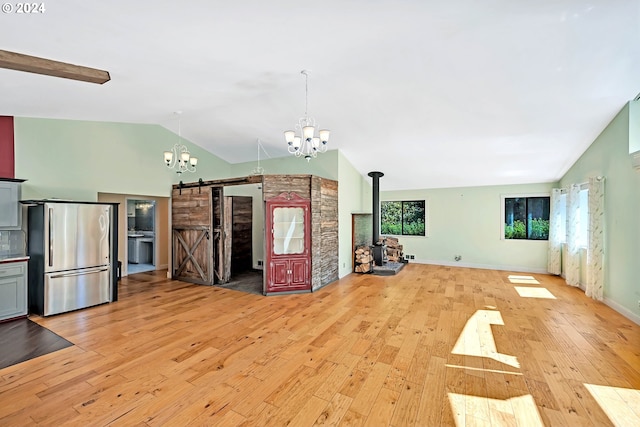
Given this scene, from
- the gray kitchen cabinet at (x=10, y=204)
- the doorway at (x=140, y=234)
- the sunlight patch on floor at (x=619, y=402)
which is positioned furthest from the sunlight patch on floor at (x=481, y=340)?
the doorway at (x=140, y=234)

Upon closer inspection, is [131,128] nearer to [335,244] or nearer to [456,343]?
[335,244]

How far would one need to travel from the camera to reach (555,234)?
6.52 metres

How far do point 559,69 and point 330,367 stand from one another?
4366 mm

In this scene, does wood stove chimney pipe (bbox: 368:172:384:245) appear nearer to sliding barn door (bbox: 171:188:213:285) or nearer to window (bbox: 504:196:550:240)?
window (bbox: 504:196:550:240)

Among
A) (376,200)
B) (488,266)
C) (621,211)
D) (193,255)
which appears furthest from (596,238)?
(193,255)

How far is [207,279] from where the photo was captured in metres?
5.96

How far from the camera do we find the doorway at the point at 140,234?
8102mm

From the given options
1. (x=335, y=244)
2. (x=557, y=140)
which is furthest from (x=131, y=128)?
(x=557, y=140)

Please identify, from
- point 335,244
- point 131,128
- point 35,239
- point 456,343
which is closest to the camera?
point 456,343

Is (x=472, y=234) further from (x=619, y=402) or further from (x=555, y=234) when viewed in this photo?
(x=619, y=402)

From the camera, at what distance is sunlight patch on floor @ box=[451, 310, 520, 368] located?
289cm

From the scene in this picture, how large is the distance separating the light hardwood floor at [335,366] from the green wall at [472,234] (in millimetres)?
2646

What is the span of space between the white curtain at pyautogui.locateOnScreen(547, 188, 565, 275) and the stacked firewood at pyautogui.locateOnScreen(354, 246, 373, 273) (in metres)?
4.39

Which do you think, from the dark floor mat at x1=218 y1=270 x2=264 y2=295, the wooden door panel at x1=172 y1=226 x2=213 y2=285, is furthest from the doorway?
the dark floor mat at x1=218 y1=270 x2=264 y2=295
